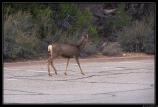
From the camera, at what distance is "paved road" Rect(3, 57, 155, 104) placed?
44.6ft

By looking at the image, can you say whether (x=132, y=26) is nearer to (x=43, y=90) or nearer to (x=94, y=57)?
(x=94, y=57)

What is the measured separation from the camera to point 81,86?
16.3 metres

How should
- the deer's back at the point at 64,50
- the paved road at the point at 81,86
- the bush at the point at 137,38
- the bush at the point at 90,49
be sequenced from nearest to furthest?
the paved road at the point at 81,86, the deer's back at the point at 64,50, the bush at the point at 90,49, the bush at the point at 137,38

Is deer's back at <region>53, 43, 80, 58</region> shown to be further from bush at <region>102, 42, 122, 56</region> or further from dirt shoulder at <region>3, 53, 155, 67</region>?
bush at <region>102, 42, 122, 56</region>

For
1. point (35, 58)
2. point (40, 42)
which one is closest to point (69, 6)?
point (40, 42)

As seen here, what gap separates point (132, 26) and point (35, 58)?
8481 mm

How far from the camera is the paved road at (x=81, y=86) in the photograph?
1359 cm

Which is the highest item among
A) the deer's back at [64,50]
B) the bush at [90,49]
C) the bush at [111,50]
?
the deer's back at [64,50]

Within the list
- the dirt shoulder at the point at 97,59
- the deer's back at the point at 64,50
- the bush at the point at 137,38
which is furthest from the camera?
the bush at the point at 137,38

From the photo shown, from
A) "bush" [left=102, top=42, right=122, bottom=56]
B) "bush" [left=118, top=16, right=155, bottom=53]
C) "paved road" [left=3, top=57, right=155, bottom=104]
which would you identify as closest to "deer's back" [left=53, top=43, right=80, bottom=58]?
"paved road" [left=3, top=57, right=155, bottom=104]

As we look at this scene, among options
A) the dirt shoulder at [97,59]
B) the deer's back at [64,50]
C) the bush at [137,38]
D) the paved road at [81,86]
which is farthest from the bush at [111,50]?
the deer's back at [64,50]

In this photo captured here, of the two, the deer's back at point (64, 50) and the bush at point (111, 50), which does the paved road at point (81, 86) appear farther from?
the bush at point (111, 50)

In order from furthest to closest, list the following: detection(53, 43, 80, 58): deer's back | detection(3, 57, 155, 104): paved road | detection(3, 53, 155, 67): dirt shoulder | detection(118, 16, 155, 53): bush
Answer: detection(118, 16, 155, 53): bush
detection(3, 53, 155, 67): dirt shoulder
detection(53, 43, 80, 58): deer's back
detection(3, 57, 155, 104): paved road

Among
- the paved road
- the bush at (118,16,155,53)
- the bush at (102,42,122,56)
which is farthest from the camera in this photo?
the bush at (118,16,155,53)
